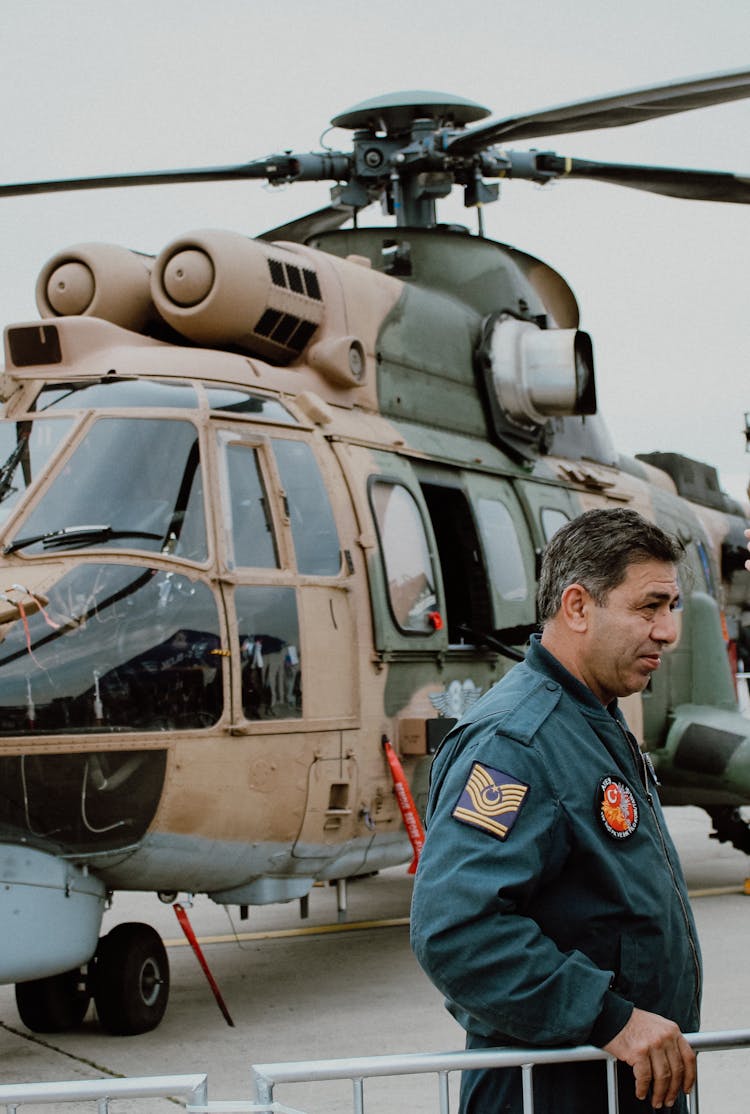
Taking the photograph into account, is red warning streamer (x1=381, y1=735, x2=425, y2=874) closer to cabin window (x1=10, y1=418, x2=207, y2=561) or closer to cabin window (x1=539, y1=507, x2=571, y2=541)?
cabin window (x1=10, y1=418, x2=207, y2=561)

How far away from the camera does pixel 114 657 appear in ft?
20.2

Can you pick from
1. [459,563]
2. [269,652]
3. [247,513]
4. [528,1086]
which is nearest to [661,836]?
[528,1086]

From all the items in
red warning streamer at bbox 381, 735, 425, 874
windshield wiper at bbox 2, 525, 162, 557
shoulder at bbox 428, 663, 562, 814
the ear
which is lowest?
red warning streamer at bbox 381, 735, 425, 874

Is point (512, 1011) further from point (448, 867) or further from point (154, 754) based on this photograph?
point (154, 754)

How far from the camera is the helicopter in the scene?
20.1 ft

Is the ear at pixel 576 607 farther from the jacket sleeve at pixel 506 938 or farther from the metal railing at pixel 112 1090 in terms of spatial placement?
the metal railing at pixel 112 1090

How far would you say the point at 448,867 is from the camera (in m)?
2.45

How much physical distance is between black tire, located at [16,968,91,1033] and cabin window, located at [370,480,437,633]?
2258 millimetres

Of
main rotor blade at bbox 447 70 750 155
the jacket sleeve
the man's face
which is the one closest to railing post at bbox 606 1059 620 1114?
the jacket sleeve

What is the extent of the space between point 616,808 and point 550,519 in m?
6.73

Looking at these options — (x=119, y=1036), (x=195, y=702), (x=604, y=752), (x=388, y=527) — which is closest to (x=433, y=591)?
(x=388, y=527)

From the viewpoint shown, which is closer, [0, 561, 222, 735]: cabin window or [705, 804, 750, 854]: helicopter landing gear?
[0, 561, 222, 735]: cabin window

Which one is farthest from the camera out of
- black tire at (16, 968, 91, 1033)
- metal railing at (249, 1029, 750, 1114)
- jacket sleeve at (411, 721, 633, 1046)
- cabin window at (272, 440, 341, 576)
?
cabin window at (272, 440, 341, 576)

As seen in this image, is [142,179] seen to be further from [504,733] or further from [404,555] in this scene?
[504,733]
